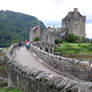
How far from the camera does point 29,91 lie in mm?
5754

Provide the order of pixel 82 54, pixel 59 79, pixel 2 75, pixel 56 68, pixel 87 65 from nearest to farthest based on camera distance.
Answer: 1. pixel 59 79
2. pixel 87 65
3. pixel 56 68
4. pixel 2 75
5. pixel 82 54

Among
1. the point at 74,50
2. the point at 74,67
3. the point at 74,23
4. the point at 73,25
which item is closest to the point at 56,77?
the point at 74,67

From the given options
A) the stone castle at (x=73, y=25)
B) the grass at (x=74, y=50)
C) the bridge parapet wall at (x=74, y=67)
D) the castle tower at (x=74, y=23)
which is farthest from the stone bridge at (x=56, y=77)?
the castle tower at (x=74, y=23)

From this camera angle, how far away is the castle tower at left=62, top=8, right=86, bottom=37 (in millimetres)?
67938

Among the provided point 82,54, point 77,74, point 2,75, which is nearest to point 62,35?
point 82,54

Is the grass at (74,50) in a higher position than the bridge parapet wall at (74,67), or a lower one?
lower

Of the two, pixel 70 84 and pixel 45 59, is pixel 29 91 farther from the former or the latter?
pixel 45 59

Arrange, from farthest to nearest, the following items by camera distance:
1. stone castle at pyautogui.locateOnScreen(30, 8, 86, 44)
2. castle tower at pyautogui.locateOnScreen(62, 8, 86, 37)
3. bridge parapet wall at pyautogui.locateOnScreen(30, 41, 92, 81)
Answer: castle tower at pyautogui.locateOnScreen(62, 8, 86, 37) → stone castle at pyautogui.locateOnScreen(30, 8, 86, 44) → bridge parapet wall at pyautogui.locateOnScreen(30, 41, 92, 81)

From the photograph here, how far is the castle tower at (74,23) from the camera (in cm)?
6794

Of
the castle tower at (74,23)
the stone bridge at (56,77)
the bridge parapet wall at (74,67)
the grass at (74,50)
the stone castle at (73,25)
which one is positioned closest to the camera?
the stone bridge at (56,77)

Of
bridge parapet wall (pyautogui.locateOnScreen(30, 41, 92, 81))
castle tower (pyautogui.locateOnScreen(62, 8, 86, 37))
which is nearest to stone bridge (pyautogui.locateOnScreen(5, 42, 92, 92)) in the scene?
bridge parapet wall (pyautogui.locateOnScreen(30, 41, 92, 81))

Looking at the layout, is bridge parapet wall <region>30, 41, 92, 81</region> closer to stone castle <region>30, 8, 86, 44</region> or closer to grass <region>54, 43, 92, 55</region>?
grass <region>54, 43, 92, 55</region>

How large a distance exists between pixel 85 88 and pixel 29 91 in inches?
102

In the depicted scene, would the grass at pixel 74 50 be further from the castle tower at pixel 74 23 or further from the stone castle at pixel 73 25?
the castle tower at pixel 74 23
